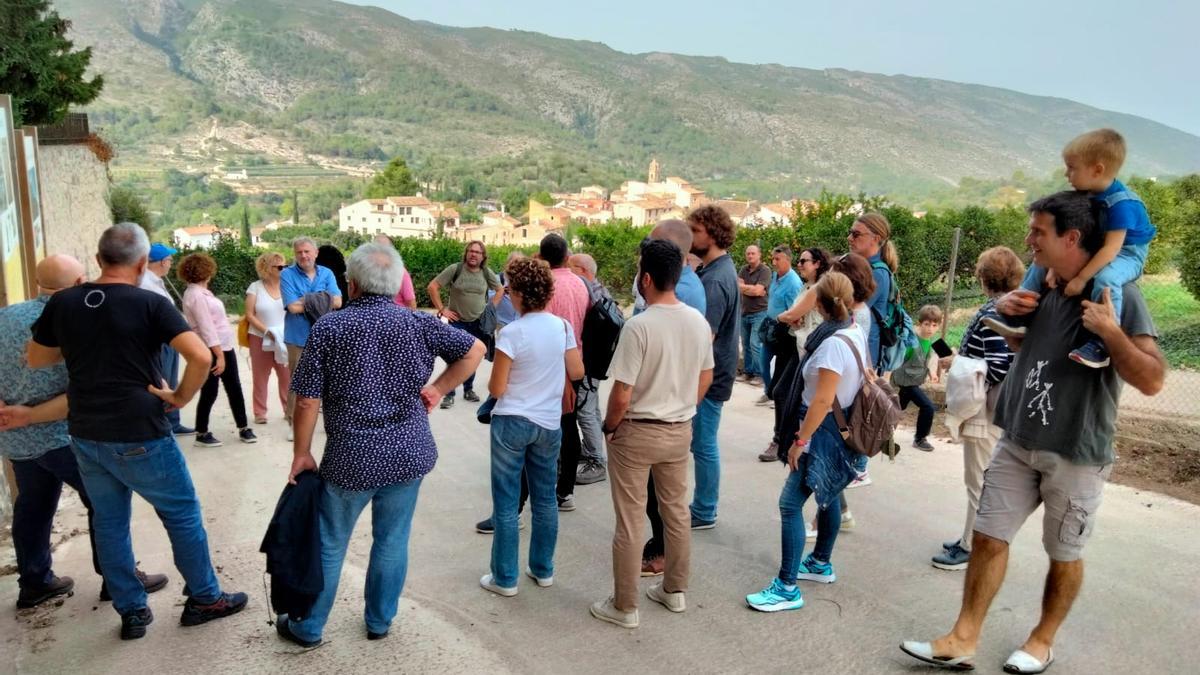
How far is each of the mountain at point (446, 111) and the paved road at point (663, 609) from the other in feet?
391

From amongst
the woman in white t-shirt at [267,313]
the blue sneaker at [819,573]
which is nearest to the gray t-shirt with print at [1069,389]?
the blue sneaker at [819,573]

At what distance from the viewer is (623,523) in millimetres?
3539

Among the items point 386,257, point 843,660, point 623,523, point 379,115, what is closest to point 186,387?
point 386,257

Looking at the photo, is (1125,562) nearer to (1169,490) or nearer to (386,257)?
(1169,490)

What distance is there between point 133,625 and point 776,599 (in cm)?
292

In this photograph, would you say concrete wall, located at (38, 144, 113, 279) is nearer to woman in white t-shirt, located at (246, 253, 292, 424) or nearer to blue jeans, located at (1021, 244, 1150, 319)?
woman in white t-shirt, located at (246, 253, 292, 424)

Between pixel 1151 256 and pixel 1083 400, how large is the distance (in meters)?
26.6

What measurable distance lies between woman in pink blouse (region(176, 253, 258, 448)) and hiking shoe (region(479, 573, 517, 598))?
274cm

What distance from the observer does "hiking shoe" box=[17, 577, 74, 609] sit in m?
3.65

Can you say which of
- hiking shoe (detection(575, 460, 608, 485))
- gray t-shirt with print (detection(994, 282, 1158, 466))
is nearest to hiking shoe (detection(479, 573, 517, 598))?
hiking shoe (detection(575, 460, 608, 485))

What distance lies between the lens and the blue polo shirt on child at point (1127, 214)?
289cm

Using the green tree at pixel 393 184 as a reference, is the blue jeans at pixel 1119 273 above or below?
above

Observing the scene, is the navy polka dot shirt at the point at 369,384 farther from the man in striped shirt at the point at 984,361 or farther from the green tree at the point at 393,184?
the green tree at the point at 393,184

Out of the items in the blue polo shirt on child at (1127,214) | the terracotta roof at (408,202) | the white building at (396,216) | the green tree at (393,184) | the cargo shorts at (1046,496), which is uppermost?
the blue polo shirt on child at (1127,214)
